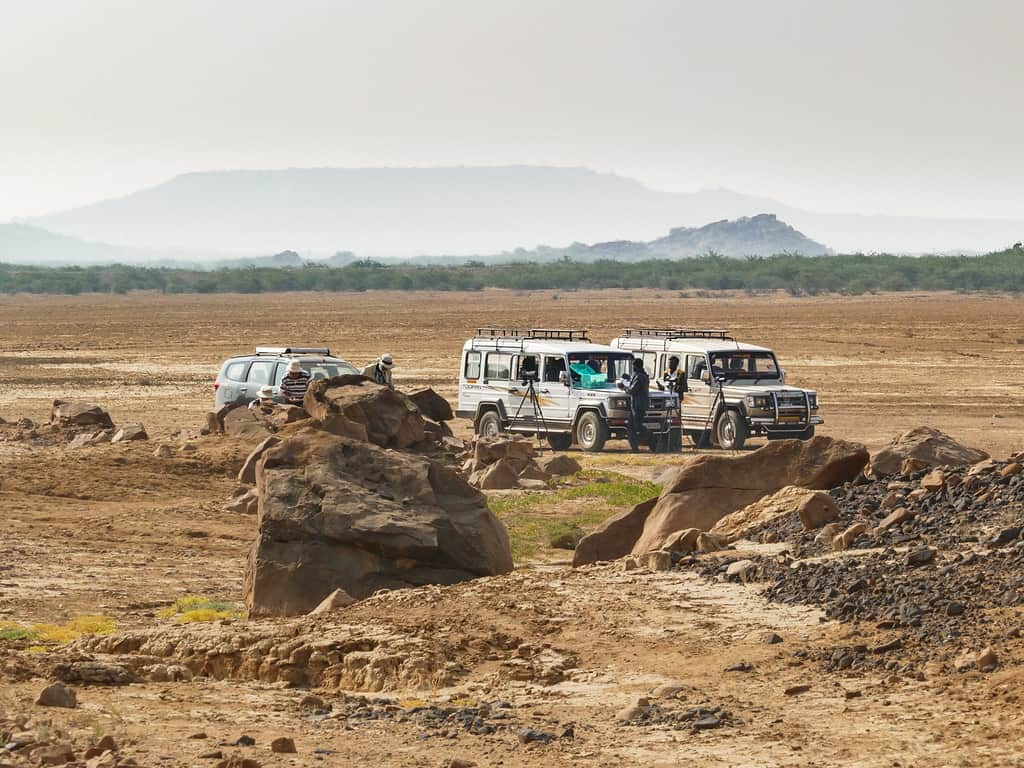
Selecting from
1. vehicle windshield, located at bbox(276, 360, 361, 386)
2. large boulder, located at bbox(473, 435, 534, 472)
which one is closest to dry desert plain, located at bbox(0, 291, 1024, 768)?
large boulder, located at bbox(473, 435, 534, 472)

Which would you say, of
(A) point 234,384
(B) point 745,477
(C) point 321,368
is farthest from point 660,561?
(A) point 234,384

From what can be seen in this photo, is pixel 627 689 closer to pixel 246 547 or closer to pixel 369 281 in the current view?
pixel 246 547

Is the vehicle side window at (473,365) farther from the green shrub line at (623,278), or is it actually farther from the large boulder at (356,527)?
the green shrub line at (623,278)

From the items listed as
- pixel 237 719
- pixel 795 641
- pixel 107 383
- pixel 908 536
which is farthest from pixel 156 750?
pixel 107 383

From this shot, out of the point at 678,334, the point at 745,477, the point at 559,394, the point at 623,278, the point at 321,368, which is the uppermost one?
the point at 623,278

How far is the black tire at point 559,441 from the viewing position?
31.9 metres

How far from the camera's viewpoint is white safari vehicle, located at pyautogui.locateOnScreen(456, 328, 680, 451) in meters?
31.0

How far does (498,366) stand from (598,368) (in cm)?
200

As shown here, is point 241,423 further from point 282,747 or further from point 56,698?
point 282,747

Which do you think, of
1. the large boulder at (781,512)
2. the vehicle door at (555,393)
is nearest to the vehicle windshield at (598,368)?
the vehicle door at (555,393)

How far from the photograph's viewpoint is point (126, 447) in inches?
1098

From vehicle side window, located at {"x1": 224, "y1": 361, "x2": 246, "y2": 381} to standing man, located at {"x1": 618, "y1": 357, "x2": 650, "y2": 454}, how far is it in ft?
24.6

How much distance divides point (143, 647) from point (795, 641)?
16.2 feet

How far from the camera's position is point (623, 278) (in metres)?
153
